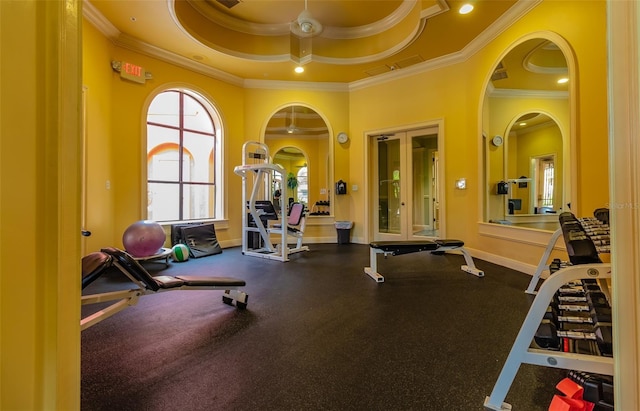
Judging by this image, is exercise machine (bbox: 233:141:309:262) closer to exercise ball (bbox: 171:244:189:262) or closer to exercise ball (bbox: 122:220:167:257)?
exercise ball (bbox: 171:244:189:262)

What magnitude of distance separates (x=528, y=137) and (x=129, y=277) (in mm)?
5293

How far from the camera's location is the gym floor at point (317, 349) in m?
1.49

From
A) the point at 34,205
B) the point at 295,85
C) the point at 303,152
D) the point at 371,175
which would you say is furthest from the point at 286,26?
the point at 34,205

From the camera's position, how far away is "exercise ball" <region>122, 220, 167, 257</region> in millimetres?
3996

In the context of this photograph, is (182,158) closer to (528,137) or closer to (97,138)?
(97,138)

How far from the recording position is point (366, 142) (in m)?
6.15

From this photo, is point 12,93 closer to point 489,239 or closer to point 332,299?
point 332,299

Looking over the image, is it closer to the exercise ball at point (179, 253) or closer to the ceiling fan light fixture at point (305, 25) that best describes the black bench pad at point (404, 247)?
the exercise ball at point (179, 253)

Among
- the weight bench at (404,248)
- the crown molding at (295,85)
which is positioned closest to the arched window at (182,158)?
the crown molding at (295,85)

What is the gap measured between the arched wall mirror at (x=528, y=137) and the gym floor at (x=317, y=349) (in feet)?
4.33

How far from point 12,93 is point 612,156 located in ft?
4.40

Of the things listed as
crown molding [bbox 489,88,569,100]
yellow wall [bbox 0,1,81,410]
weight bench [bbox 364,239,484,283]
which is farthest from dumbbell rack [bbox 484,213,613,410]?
crown molding [bbox 489,88,569,100]

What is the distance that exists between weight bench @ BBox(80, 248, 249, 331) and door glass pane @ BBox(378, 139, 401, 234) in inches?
170

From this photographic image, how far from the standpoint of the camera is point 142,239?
4.00 m
